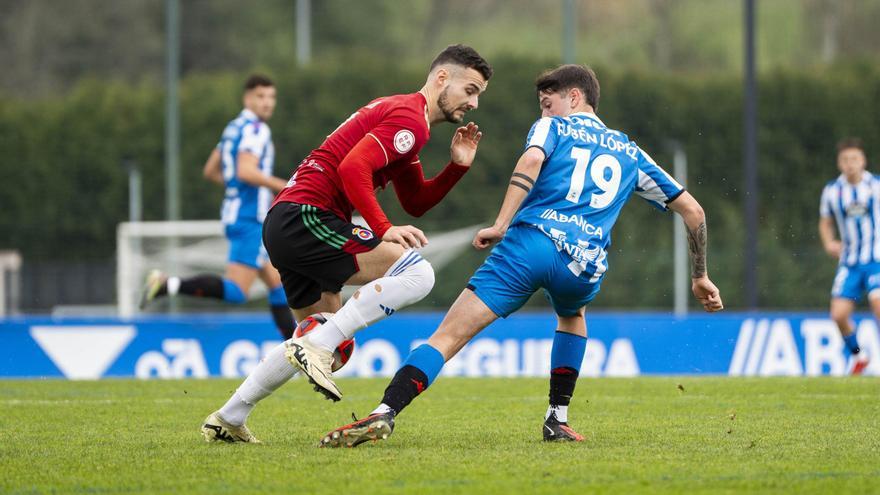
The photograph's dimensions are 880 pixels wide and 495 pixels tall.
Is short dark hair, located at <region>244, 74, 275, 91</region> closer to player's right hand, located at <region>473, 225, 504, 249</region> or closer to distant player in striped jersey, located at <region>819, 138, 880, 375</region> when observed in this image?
distant player in striped jersey, located at <region>819, 138, 880, 375</region>

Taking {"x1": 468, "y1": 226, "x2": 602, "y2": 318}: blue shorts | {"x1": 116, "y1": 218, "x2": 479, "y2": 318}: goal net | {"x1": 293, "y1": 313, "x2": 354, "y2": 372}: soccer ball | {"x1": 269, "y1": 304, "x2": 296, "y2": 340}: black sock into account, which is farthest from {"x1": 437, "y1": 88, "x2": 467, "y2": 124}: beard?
{"x1": 116, "y1": 218, "x2": 479, "y2": 318}: goal net

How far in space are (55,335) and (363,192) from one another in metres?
8.10

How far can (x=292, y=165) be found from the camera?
73.0 ft

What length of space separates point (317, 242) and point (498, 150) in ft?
50.7

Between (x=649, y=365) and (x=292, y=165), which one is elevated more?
(x=292, y=165)

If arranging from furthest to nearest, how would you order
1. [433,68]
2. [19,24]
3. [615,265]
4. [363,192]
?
[19,24] < [615,265] < [433,68] < [363,192]

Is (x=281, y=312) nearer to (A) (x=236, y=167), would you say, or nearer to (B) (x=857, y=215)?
(A) (x=236, y=167)

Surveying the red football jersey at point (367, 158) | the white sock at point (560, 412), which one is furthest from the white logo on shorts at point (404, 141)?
the white sock at point (560, 412)

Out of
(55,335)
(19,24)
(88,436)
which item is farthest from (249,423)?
(19,24)

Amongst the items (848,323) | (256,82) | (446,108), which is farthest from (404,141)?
(848,323)

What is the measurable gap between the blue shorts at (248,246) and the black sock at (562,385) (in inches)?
209

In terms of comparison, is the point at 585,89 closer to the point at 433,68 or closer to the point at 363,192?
the point at 433,68

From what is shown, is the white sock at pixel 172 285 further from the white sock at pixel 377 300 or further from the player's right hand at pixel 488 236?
the player's right hand at pixel 488 236

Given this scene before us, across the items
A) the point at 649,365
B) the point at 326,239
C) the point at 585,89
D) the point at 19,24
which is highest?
the point at 19,24
